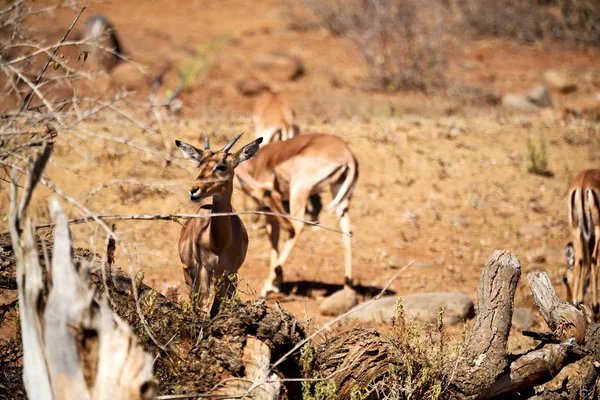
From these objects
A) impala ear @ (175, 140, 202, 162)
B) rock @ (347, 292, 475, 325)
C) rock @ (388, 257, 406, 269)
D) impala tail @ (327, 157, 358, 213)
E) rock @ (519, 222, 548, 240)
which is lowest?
rock @ (519, 222, 548, 240)

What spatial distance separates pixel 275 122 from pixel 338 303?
4125mm

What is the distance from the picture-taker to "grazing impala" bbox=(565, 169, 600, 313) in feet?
28.3

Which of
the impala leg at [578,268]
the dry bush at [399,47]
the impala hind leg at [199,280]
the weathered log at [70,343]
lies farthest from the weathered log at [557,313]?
the dry bush at [399,47]

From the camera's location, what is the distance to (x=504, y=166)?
41.7ft

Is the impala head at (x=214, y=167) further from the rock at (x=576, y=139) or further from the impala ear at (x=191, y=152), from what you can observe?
the rock at (x=576, y=139)

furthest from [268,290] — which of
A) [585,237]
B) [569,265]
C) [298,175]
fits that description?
[585,237]

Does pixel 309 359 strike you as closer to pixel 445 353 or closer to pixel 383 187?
pixel 445 353

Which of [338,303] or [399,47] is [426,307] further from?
[399,47]

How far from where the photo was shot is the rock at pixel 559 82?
19.7 metres

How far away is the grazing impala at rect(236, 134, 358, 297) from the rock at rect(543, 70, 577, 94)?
11.9m

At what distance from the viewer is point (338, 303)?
8.30 meters

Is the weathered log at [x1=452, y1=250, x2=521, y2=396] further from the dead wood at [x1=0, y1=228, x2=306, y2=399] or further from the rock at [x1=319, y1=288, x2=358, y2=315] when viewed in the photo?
the rock at [x1=319, y1=288, x2=358, y2=315]

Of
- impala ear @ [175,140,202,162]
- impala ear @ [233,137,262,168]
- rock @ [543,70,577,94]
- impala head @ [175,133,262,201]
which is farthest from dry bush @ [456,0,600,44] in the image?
impala ear @ [175,140,202,162]

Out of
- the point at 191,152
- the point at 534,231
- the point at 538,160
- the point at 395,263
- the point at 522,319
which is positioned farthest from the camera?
the point at 538,160
